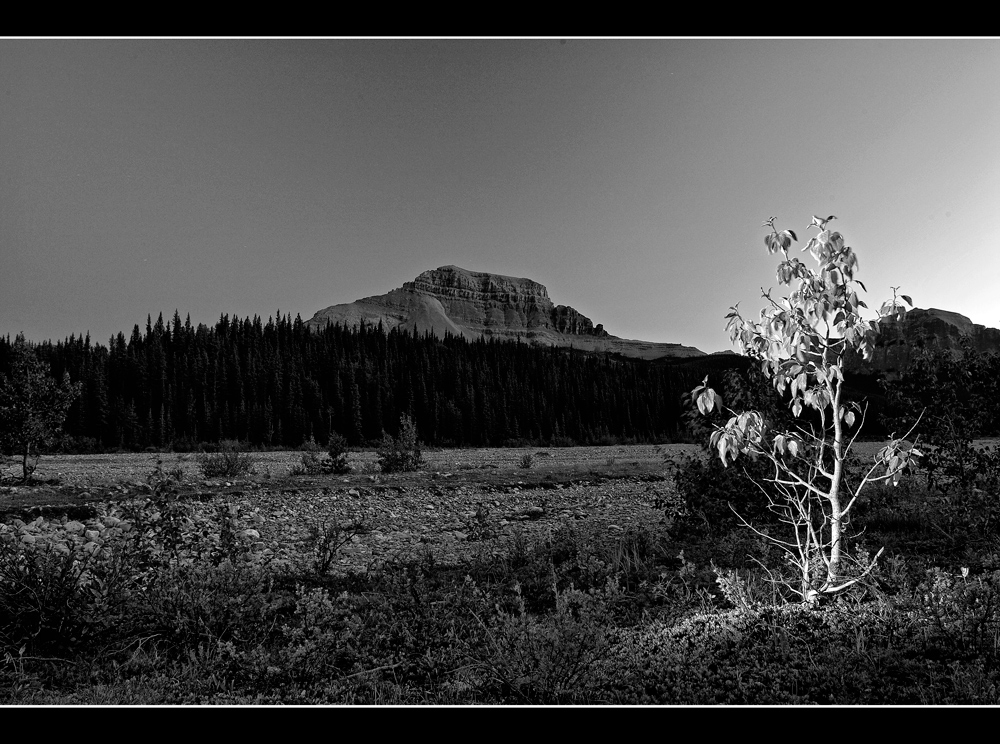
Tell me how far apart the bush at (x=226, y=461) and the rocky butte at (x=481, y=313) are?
214cm

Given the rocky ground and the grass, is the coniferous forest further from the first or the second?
the grass

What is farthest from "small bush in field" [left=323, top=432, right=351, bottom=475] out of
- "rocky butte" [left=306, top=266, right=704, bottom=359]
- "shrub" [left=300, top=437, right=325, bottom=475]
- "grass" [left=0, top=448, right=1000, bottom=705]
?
"grass" [left=0, top=448, right=1000, bottom=705]

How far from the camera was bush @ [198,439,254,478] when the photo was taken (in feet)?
25.6

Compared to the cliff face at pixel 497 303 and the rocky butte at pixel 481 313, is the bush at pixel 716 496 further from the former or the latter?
the cliff face at pixel 497 303

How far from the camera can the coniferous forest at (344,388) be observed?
7230mm

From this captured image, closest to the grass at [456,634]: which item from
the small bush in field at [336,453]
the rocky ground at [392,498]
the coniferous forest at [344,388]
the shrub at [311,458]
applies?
the rocky ground at [392,498]

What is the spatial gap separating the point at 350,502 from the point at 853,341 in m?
7.87

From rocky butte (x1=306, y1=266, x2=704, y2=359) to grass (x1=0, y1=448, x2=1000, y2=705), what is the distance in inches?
118

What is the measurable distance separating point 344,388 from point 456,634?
4345mm

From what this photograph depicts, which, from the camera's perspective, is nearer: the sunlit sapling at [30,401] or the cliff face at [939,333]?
the cliff face at [939,333]

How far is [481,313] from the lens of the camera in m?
7.64

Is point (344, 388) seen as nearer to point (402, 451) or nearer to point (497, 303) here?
point (402, 451)

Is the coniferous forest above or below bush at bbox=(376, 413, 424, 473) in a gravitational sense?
above

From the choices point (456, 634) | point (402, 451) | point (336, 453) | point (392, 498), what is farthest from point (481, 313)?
point (456, 634)
